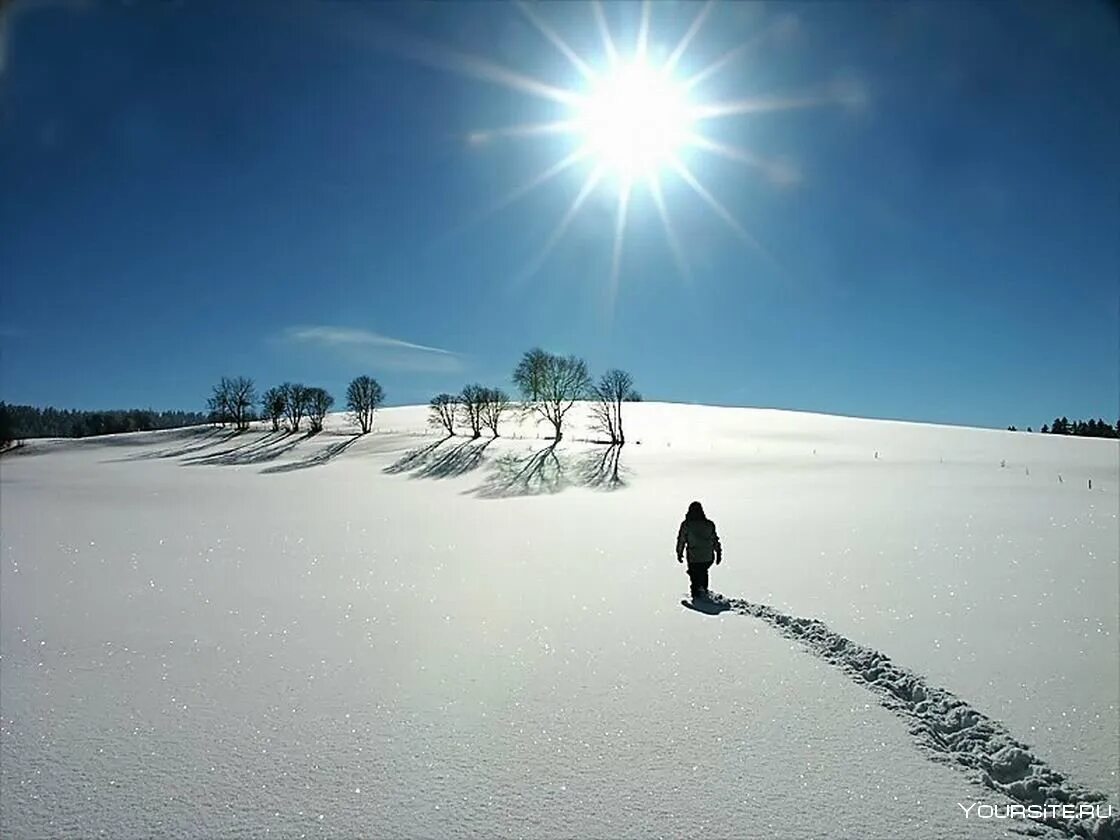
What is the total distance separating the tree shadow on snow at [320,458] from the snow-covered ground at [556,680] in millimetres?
23802

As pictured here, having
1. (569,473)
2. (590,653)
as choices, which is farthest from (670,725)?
(569,473)

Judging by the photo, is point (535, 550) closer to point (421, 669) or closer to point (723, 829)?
point (421, 669)

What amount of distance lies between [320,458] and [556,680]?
44.0 metres

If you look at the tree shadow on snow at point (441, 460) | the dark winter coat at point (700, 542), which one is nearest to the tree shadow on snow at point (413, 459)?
the tree shadow on snow at point (441, 460)

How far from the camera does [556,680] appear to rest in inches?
253

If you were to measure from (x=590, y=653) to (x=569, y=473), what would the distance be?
28870 millimetres

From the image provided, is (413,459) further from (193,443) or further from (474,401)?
(193,443)

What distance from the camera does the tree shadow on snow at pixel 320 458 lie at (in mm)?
41866

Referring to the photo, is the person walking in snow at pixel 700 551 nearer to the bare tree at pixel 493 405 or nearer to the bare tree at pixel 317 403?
the bare tree at pixel 493 405

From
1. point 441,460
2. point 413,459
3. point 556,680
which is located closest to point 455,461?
point 441,460

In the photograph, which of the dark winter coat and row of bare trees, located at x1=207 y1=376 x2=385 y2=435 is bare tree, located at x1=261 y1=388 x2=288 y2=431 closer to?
row of bare trees, located at x1=207 y1=376 x2=385 y2=435

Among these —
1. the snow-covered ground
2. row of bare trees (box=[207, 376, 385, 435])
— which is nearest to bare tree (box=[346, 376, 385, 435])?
row of bare trees (box=[207, 376, 385, 435])

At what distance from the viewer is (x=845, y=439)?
53.0m

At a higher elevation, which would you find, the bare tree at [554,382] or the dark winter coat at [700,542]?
the bare tree at [554,382]
